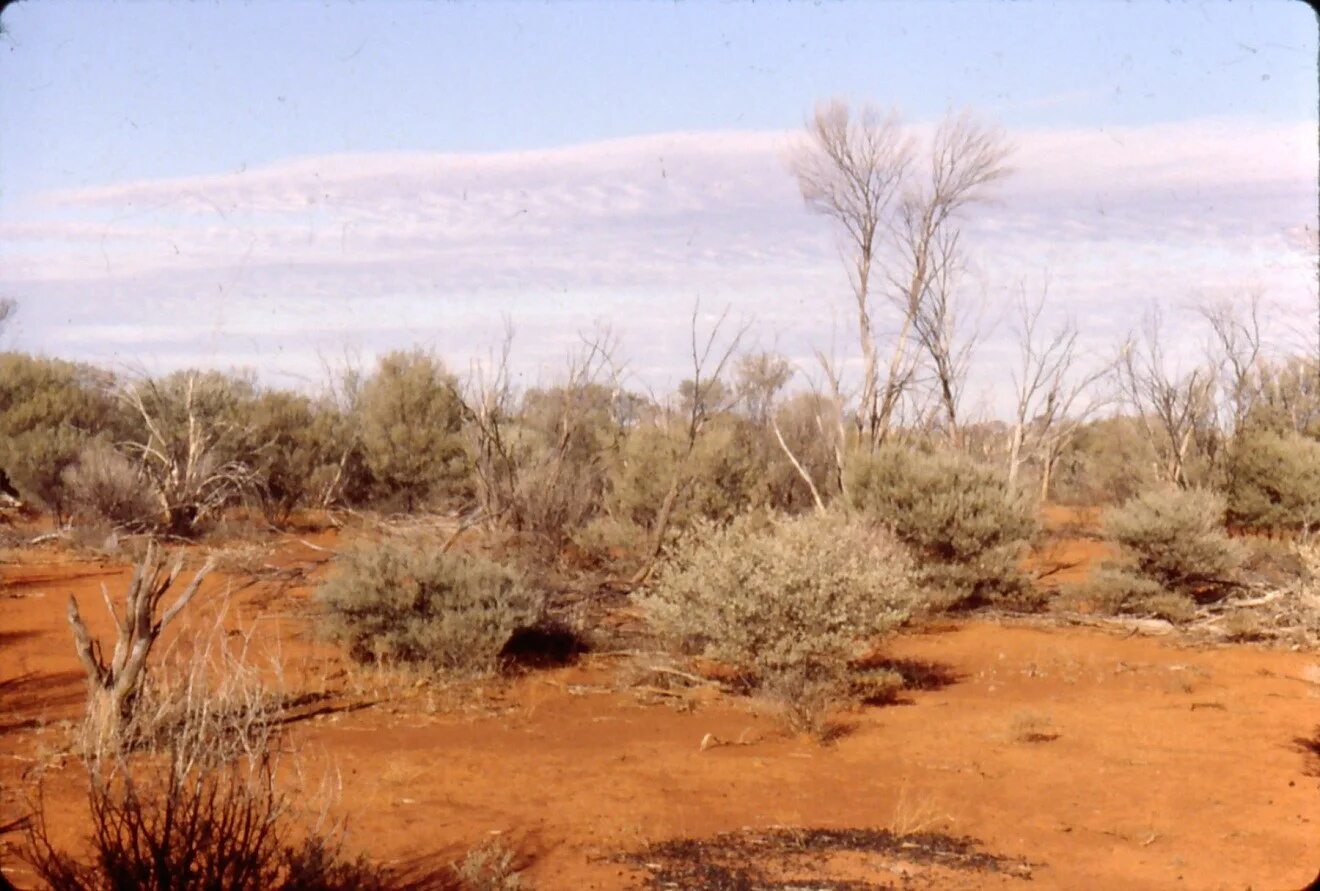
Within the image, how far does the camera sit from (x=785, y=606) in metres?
11.0

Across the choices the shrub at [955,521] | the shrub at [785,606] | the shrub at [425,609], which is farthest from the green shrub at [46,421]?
the shrub at [785,606]

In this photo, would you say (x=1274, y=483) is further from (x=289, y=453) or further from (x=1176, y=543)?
(x=289, y=453)

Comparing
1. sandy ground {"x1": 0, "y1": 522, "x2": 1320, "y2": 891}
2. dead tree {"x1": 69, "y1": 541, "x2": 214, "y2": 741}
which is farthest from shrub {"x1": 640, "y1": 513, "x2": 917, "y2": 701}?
dead tree {"x1": 69, "y1": 541, "x2": 214, "y2": 741}

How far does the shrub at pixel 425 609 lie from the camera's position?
1218cm

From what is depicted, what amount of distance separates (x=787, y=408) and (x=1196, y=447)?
12696 mm

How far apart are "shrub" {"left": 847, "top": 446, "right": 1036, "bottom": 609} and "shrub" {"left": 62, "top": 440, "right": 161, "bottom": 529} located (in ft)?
→ 43.9

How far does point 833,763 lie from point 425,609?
214 inches

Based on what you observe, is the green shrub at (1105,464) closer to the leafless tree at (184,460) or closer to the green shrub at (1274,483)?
the green shrub at (1274,483)

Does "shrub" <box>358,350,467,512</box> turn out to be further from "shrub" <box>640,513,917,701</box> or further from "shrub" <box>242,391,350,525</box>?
"shrub" <box>640,513,917,701</box>

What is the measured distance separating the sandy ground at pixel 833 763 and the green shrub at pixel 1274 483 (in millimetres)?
11504

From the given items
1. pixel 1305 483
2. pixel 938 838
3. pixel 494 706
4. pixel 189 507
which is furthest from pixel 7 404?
pixel 1305 483

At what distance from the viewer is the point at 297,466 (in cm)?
2752

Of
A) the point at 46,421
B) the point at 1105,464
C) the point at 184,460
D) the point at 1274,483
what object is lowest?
the point at 1105,464

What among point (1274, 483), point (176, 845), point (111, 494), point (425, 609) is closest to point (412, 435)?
point (111, 494)
